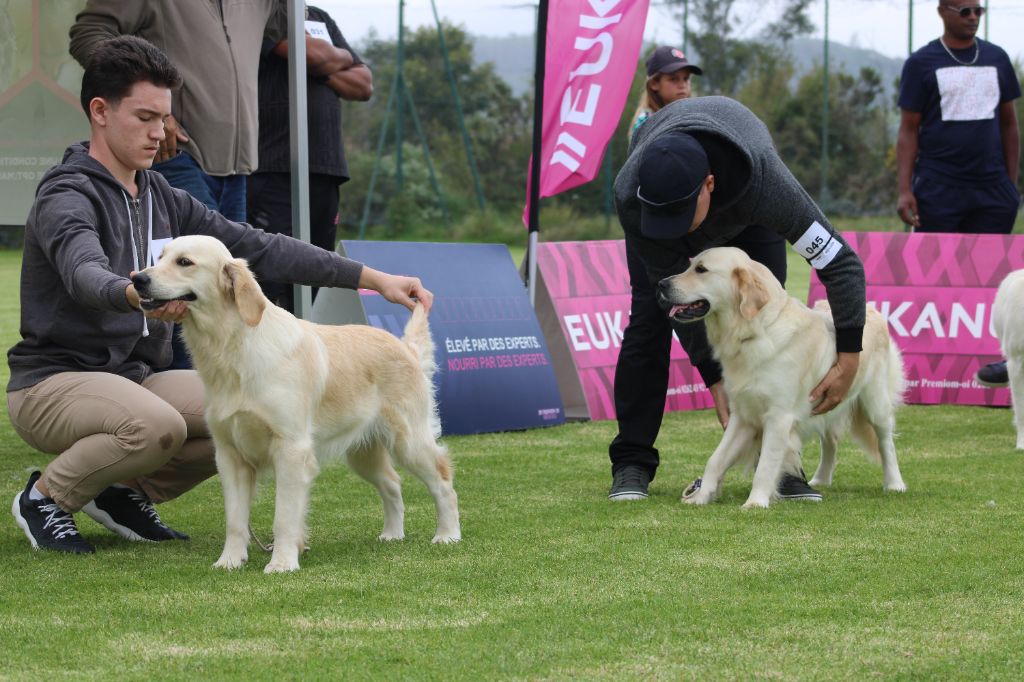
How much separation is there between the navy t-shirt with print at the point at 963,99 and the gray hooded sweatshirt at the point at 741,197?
3.67 meters

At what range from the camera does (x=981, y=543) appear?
3967mm

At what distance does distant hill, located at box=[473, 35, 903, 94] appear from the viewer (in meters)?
23.0

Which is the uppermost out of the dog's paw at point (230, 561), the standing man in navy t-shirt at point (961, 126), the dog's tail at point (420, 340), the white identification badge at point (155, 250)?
the standing man in navy t-shirt at point (961, 126)

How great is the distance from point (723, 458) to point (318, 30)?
128 inches

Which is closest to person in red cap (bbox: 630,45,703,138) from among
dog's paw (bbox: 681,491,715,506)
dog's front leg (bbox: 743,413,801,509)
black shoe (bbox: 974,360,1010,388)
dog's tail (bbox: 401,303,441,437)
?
black shoe (bbox: 974,360,1010,388)

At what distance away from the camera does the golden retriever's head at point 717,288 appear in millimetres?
4688

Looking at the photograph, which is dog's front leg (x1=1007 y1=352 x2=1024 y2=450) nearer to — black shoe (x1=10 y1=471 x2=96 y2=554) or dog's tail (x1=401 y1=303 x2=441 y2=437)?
dog's tail (x1=401 y1=303 x2=441 y2=437)

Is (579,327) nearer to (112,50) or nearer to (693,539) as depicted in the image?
(693,539)

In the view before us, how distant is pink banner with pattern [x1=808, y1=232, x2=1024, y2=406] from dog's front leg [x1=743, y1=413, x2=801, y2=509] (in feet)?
12.1

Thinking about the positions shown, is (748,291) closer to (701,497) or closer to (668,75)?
(701,497)

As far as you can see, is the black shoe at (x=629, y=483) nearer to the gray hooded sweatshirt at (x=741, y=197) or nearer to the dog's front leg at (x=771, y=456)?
the dog's front leg at (x=771, y=456)

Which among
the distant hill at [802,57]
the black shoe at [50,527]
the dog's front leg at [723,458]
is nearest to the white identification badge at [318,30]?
the dog's front leg at [723,458]

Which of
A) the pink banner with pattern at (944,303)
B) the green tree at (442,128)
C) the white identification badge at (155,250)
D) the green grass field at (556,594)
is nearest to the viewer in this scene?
the green grass field at (556,594)

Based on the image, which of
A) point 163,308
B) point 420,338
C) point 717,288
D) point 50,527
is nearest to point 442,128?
point 717,288
